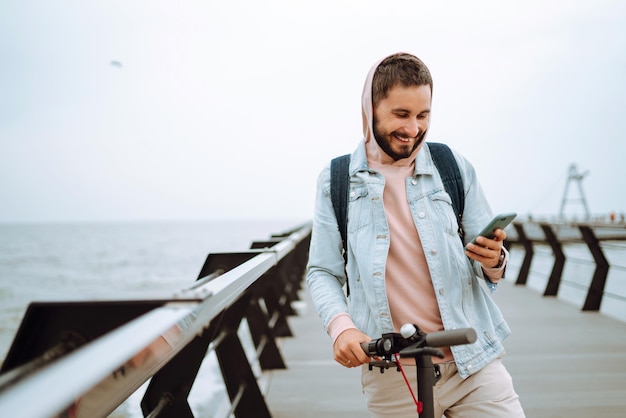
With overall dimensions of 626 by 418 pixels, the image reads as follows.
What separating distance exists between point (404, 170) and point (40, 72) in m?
73.5

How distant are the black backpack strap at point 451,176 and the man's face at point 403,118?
0.15 m

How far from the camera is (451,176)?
1845mm

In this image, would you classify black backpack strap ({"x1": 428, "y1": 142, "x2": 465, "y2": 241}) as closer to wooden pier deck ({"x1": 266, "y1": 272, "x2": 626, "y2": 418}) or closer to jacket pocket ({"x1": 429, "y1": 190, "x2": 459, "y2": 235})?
jacket pocket ({"x1": 429, "y1": 190, "x2": 459, "y2": 235})

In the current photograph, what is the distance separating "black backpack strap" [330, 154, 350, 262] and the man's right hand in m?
0.38

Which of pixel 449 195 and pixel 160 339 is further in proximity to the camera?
pixel 449 195

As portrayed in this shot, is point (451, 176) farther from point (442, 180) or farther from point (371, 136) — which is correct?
point (371, 136)

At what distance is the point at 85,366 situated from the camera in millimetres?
714

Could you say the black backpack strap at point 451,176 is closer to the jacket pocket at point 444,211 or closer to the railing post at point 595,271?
A: the jacket pocket at point 444,211

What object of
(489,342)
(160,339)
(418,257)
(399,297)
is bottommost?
(489,342)

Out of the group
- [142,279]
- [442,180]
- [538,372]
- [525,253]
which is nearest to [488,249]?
[442,180]

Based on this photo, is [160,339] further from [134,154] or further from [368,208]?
[134,154]

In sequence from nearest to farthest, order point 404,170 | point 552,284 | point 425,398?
1. point 425,398
2. point 404,170
3. point 552,284

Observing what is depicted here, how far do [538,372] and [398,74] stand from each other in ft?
11.4

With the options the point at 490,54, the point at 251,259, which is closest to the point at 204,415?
the point at 251,259
